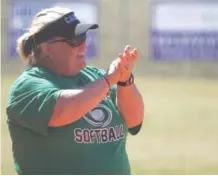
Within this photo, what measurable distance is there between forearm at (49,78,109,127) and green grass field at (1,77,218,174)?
11.0 ft

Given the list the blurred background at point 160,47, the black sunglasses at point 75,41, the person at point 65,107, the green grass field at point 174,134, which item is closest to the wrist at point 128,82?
the person at point 65,107

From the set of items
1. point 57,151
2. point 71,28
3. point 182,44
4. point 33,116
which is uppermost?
point 71,28

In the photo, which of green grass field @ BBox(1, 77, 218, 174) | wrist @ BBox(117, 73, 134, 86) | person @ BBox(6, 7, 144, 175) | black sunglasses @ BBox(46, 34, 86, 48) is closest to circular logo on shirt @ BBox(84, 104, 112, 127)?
person @ BBox(6, 7, 144, 175)

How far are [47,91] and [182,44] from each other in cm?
1272

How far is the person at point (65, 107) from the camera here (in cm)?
221

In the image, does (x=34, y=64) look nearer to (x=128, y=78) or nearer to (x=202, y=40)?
(x=128, y=78)

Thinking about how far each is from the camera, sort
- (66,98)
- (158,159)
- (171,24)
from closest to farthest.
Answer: (66,98), (158,159), (171,24)

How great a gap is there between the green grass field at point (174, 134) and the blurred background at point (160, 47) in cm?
2

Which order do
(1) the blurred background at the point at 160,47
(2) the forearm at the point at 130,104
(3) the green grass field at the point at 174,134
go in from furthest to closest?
(1) the blurred background at the point at 160,47
(3) the green grass field at the point at 174,134
(2) the forearm at the point at 130,104

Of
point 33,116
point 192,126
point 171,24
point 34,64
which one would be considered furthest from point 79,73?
point 171,24

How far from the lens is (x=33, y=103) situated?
2.22 metres

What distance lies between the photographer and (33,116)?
221 cm

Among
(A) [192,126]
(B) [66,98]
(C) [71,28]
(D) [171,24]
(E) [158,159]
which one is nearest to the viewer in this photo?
(B) [66,98]

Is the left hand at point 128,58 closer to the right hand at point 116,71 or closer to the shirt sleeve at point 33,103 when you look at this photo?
the right hand at point 116,71
